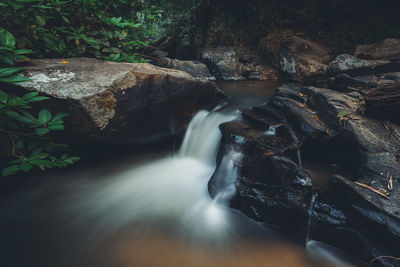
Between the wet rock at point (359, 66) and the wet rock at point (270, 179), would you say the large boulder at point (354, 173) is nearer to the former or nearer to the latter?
the wet rock at point (270, 179)

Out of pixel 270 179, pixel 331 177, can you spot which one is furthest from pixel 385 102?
pixel 270 179

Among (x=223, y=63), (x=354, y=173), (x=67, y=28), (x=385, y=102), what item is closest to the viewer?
(x=354, y=173)

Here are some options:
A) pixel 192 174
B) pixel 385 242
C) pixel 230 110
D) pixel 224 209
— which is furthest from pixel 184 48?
pixel 385 242

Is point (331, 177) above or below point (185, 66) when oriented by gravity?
below

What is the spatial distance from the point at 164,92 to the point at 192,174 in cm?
148

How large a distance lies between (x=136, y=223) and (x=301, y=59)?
27.6ft

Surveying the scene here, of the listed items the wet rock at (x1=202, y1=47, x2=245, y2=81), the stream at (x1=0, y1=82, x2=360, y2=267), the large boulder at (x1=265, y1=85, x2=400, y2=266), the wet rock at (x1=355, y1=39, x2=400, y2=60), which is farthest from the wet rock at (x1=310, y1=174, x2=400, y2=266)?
the wet rock at (x1=202, y1=47, x2=245, y2=81)

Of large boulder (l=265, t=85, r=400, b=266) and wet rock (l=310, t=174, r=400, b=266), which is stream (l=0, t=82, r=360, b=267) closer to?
wet rock (l=310, t=174, r=400, b=266)

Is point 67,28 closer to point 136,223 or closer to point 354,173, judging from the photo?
point 136,223

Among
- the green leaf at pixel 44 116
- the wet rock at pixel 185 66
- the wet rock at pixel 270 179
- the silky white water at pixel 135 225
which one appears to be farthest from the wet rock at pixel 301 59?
the green leaf at pixel 44 116

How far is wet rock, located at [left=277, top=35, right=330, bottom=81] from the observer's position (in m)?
7.74

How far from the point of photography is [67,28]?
10.7 feet

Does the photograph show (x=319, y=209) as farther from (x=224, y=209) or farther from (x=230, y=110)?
(x=230, y=110)

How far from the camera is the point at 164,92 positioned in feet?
11.3
